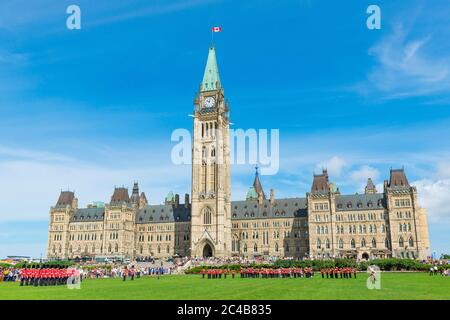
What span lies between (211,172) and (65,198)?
50.0 metres

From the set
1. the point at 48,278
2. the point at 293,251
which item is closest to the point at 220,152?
the point at 293,251

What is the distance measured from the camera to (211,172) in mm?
119438

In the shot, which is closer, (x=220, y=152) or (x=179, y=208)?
(x=220, y=152)

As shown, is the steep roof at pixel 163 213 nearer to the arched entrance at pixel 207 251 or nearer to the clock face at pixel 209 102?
the arched entrance at pixel 207 251

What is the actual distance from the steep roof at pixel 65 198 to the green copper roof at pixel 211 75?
52719 mm

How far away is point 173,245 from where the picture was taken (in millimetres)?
131750

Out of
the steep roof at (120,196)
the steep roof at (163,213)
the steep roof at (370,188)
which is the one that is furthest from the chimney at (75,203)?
the steep roof at (370,188)

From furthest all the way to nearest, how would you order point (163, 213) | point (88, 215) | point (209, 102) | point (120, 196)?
Result: point (163, 213) → point (88, 215) → point (120, 196) → point (209, 102)

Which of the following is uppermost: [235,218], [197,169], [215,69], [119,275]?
[215,69]

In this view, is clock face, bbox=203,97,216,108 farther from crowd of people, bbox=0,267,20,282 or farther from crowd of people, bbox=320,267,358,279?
crowd of people, bbox=0,267,20,282

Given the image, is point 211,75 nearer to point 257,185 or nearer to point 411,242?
point 257,185

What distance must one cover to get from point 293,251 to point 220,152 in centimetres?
3148

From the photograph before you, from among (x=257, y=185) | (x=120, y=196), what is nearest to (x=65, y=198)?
(x=120, y=196)
